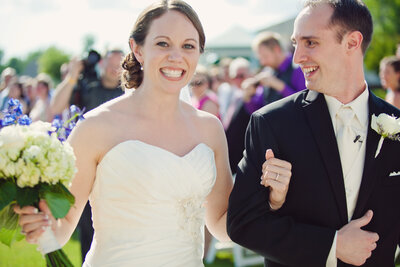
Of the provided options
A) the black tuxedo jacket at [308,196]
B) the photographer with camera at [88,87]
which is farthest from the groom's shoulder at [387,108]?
the photographer with camera at [88,87]

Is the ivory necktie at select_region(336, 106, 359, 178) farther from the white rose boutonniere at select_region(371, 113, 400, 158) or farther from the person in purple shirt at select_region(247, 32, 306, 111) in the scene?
the person in purple shirt at select_region(247, 32, 306, 111)

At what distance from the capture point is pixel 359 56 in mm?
2793

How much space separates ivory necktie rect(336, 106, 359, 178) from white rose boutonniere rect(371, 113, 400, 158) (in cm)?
12

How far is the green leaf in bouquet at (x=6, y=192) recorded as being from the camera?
7.00 ft

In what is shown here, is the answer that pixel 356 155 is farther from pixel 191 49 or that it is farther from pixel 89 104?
pixel 89 104

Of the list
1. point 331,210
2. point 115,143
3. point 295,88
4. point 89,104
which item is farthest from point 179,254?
point 295,88

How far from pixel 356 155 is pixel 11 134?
1765 millimetres

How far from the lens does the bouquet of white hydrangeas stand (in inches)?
84.1

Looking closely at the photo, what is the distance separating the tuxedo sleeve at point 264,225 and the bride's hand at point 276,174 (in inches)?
3.3

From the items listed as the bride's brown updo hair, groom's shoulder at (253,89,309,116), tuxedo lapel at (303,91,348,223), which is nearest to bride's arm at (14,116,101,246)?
the bride's brown updo hair

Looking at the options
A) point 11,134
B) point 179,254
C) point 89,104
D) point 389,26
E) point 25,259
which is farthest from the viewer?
point 389,26

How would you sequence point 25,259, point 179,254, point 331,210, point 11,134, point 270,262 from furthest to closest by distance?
point 25,259, point 179,254, point 270,262, point 331,210, point 11,134

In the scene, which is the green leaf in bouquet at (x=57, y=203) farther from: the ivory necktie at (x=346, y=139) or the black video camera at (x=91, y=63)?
A: the black video camera at (x=91, y=63)

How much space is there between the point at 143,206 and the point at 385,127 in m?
1.42
